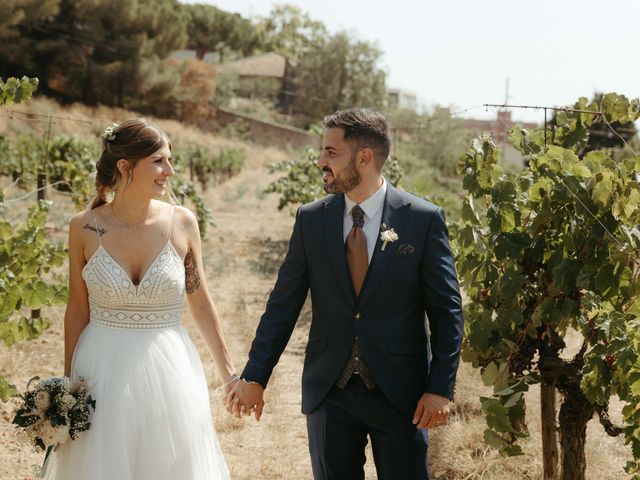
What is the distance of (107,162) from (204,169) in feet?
85.4

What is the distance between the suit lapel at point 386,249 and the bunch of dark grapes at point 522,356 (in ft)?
3.74

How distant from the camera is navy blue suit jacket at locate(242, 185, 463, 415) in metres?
2.96

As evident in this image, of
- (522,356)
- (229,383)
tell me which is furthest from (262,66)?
(229,383)

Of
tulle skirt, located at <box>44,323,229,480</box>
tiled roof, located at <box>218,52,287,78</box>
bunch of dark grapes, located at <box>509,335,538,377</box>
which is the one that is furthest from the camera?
tiled roof, located at <box>218,52,287,78</box>

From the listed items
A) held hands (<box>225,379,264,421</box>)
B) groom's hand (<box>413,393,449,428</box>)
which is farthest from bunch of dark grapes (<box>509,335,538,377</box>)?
held hands (<box>225,379,264,421</box>)

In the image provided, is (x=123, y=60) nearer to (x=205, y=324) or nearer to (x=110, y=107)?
(x=110, y=107)

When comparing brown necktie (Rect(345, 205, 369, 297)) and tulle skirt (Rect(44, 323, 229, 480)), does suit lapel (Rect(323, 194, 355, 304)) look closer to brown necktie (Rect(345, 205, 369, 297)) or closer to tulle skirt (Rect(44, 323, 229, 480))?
brown necktie (Rect(345, 205, 369, 297))

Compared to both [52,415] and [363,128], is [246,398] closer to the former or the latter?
[52,415]

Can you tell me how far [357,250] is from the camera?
3.08m

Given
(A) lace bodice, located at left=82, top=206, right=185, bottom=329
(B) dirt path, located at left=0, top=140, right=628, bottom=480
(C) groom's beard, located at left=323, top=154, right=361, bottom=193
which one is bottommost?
(B) dirt path, located at left=0, top=140, right=628, bottom=480

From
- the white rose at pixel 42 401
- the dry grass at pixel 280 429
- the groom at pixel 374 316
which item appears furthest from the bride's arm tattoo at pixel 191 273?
the dry grass at pixel 280 429

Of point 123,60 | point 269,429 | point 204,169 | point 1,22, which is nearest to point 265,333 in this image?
point 269,429

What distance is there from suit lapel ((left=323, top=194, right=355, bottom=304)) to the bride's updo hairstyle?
2.65ft

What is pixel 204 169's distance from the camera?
1149 inches
